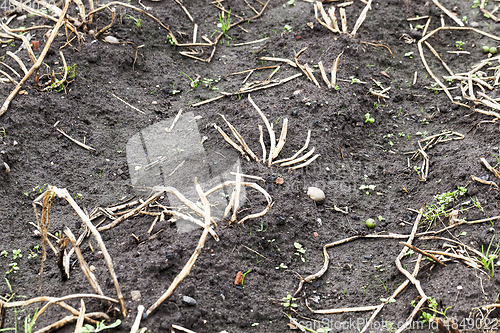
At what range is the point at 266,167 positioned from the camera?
2.92 metres

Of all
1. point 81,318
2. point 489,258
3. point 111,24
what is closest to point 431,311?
point 489,258

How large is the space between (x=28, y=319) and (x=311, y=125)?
2.18 metres

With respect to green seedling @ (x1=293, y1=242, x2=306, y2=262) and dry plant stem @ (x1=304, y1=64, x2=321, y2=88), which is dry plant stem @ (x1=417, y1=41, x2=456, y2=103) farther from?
green seedling @ (x1=293, y1=242, x2=306, y2=262)

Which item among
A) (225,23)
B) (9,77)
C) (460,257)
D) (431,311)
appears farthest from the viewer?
(225,23)

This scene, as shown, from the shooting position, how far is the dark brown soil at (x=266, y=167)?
2217mm

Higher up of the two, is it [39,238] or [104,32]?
[104,32]

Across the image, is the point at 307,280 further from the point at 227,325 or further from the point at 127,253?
the point at 127,253

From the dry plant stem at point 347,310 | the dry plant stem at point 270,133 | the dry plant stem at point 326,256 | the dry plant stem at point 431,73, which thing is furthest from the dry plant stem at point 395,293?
the dry plant stem at point 431,73

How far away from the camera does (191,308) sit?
2.08m

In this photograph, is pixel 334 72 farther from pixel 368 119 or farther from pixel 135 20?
pixel 135 20

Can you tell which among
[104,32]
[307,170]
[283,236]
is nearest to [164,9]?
[104,32]

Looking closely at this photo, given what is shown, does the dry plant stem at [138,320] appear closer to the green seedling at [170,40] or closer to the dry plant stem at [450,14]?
the green seedling at [170,40]

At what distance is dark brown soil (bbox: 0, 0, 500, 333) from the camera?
222 centimetres

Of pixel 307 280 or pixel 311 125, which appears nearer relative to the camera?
pixel 307 280
